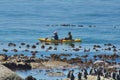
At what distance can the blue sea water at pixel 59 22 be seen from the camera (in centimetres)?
7231

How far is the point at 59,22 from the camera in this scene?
3807 inches

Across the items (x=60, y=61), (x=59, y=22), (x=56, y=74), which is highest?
(x=56, y=74)

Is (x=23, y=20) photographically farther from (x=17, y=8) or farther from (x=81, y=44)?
(x=81, y=44)

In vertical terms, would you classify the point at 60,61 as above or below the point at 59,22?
above

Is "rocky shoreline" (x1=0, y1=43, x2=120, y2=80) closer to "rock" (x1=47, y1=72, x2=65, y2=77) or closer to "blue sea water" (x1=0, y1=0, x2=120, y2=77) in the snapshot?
"rock" (x1=47, y1=72, x2=65, y2=77)

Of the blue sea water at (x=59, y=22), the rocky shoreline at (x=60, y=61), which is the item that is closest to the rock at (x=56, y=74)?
the rocky shoreline at (x=60, y=61)

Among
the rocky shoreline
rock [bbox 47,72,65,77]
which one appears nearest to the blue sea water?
the rocky shoreline

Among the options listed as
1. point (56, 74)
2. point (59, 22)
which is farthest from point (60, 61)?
point (59, 22)

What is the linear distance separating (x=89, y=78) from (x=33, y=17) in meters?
69.5

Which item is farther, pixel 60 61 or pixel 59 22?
pixel 59 22

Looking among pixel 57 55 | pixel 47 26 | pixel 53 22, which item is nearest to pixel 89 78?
pixel 57 55

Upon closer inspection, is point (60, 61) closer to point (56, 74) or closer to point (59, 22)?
point (56, 74)

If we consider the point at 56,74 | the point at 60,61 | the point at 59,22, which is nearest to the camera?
the point at 56,74

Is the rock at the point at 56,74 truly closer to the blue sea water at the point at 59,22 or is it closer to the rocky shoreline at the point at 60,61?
the rocky shoreline at the point at 60,61
